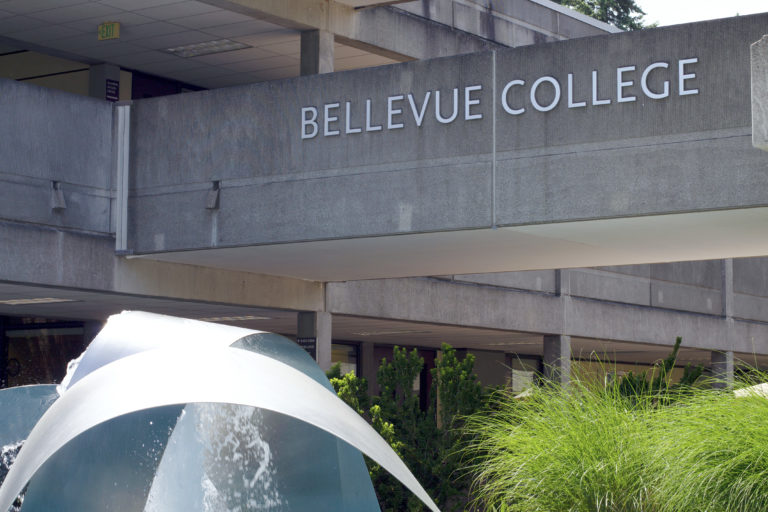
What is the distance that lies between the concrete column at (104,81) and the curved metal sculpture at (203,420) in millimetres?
11892

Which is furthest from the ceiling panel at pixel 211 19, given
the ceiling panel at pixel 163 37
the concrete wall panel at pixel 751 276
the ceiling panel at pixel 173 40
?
the concrete wall panel at pixel 751 276

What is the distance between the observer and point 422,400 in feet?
93.9

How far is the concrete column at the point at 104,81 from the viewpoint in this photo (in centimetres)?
1959

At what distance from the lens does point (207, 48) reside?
19.0 meters

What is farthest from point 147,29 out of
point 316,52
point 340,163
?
point 340,163

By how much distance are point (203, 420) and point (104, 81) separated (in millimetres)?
12712

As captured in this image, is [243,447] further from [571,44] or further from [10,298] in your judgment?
[10,298]

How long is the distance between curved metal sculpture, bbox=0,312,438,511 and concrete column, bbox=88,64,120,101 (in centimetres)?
1189

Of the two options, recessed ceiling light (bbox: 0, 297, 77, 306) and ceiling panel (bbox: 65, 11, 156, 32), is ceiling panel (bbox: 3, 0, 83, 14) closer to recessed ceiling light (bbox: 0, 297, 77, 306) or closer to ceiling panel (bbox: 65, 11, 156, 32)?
ceiling panel (bbox: 65, 11, 156, 32)

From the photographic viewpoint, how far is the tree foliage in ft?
168

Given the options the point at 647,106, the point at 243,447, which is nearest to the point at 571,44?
the point at 647,106

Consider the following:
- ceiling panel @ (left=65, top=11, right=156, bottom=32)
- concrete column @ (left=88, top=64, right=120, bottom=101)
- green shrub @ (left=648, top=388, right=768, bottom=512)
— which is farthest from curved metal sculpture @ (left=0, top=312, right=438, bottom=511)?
concrete column @ (left=88, top=64, right=120, bottom=101)

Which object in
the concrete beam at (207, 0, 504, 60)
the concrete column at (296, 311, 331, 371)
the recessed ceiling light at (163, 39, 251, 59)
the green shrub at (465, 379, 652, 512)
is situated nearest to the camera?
the green shrub at (465, 379, 652, 512)

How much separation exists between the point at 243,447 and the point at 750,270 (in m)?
24.6
